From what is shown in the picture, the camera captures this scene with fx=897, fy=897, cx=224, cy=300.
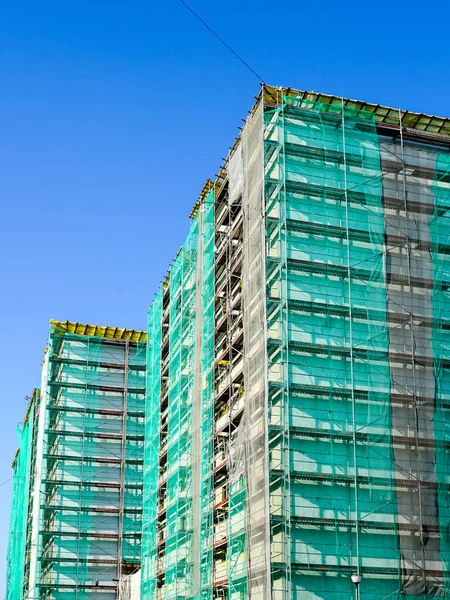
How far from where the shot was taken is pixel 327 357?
33406mm

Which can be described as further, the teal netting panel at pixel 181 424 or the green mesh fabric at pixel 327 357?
the teal netting panel at pixel 181 424

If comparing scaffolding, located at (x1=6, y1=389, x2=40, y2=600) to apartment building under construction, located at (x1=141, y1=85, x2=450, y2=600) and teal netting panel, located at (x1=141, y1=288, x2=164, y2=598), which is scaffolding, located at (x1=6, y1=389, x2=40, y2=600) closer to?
teal netting panel, located at (x1=141, y1=288, x2=164, y2=598)

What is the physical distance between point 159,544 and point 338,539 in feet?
66.8

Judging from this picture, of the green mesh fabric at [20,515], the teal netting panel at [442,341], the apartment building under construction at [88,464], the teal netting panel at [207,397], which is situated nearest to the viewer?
the teal netting panel at [442,341]

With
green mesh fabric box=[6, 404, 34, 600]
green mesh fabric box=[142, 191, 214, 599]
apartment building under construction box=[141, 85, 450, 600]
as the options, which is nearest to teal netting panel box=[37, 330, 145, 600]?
green mesh fabric box=[142, 191, 214, 599]

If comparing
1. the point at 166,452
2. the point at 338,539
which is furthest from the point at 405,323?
the point at 166,452

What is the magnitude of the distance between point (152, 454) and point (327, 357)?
72.3ft

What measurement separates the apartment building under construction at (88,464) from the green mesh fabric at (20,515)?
31.5 feet

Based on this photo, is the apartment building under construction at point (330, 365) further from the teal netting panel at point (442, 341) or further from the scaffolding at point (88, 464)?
the scaffolding at point (88, 464)

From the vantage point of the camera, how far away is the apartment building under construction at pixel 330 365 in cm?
3130

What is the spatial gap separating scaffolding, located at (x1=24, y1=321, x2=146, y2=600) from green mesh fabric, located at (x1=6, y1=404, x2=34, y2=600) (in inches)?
399

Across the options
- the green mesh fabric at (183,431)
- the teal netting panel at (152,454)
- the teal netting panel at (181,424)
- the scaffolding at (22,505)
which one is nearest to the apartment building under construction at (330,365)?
the green mesh fabric at (183,431)

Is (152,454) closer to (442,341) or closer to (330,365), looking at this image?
(330,365)

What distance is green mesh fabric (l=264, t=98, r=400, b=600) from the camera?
1227 inches
